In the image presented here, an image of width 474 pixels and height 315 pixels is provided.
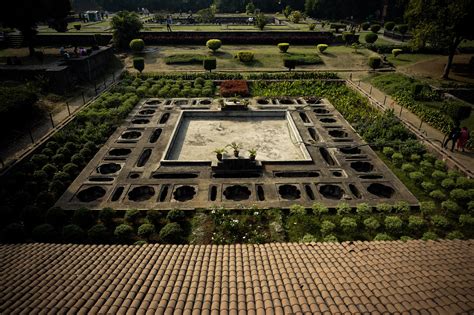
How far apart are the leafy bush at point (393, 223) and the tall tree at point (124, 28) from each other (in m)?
43.9

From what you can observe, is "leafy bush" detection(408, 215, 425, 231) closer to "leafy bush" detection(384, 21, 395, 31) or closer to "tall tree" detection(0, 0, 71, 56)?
"tall tree" detection(0, 0, 71, 56)

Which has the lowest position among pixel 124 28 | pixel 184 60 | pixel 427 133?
pixel 427 133

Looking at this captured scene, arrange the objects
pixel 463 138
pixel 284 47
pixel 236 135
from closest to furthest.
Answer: pixel 463 138, pixel 236 135, pixel 284 47

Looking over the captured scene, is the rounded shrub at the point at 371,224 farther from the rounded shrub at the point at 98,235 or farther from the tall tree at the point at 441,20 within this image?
the tall tree at the point at 441,20

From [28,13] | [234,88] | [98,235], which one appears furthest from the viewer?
[28,13]

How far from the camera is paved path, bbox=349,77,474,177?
740 inches

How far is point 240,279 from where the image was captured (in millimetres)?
7379

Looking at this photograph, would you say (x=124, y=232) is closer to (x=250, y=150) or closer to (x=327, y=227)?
(x=327, y=227)

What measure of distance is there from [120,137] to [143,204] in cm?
855

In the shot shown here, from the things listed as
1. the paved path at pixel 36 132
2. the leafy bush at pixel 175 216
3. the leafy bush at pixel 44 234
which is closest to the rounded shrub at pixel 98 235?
the leafy bush at pixel 44 234

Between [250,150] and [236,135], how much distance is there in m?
3.06

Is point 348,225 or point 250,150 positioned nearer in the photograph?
point 348,225

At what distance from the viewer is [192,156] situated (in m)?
20.6

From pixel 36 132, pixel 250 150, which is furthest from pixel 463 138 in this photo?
pixel 36 132
